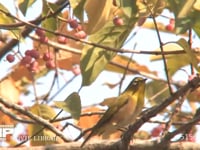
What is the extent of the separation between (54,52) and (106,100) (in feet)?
2.03

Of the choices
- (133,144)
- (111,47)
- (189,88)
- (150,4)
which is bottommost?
(133,144)

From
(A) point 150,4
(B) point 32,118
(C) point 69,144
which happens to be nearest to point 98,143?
(C) point 69,144

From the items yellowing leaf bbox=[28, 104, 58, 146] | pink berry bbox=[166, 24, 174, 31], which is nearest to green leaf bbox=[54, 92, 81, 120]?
yellowing leaf bbox=[28, 104, 58, 146]

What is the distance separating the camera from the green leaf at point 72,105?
2.01 meters

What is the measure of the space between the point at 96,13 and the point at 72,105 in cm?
31

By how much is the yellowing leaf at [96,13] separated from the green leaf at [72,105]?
8.7 inches

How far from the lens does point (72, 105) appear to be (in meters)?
2.03

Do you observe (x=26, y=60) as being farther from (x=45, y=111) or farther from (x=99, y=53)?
(x=99, y=53)

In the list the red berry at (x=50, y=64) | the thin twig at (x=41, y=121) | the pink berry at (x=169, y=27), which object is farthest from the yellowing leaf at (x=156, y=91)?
the thin twig at (x=41, y=121)

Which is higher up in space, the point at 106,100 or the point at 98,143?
the point at 106,100

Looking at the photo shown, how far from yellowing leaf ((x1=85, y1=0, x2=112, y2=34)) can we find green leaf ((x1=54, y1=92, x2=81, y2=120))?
0.22 m

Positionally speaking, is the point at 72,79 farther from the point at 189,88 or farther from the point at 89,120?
Result: the point at 189,88

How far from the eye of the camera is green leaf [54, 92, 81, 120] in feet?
6.59

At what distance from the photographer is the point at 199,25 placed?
179 centimetres
